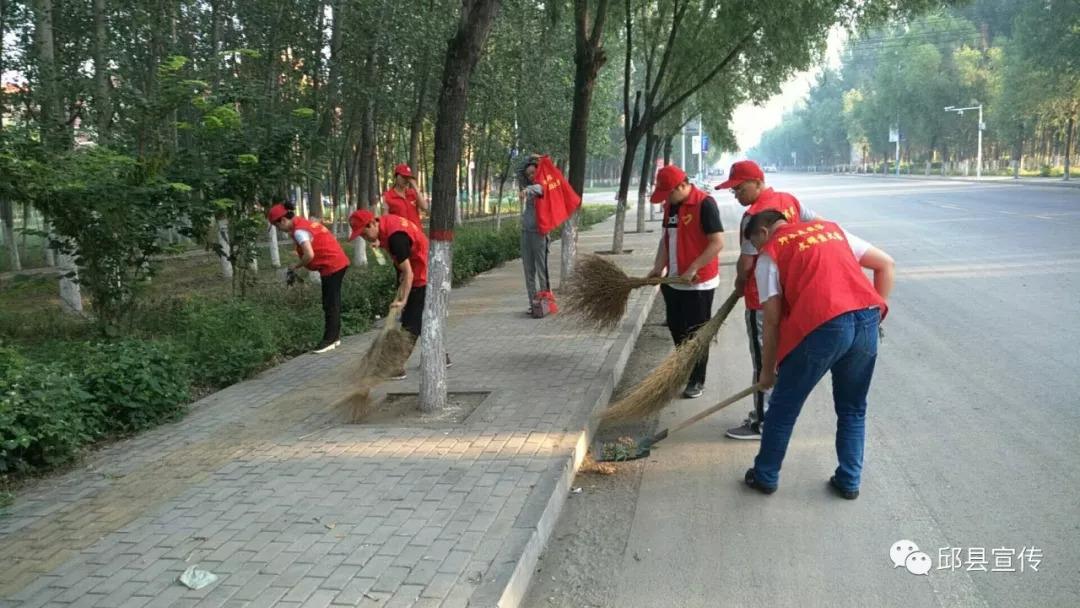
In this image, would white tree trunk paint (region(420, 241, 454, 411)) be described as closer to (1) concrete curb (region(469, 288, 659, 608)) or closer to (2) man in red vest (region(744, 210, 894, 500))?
(1) concrete curb (region(469, 288, 659, 608))

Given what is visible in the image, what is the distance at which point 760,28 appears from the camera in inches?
562

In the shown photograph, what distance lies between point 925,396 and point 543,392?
274 centimetres

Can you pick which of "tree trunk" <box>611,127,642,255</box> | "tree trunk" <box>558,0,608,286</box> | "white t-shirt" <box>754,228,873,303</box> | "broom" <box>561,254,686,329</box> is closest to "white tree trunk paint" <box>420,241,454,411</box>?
"broom" <box>561,254,686,329</box>

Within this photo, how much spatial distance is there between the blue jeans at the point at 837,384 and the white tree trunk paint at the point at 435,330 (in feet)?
7.42

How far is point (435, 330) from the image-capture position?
17.2 ft

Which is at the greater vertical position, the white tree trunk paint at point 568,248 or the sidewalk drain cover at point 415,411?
the white tree trunk paint at point 568,248

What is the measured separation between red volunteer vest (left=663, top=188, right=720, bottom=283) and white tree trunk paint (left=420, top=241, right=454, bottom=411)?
5.47 feet

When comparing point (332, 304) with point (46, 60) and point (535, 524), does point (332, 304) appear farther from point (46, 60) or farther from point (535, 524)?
point (46, 60)

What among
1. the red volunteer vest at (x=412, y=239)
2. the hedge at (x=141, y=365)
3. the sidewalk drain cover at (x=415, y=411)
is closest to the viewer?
the hedge at (x=141, y=365)

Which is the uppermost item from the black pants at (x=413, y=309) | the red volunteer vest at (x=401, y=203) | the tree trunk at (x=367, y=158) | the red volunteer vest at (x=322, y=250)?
the tree trunk at (x=367, y=158)

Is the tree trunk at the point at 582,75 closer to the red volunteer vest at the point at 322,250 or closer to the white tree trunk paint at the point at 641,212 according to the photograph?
the red volunteer vest at the point at 322,250

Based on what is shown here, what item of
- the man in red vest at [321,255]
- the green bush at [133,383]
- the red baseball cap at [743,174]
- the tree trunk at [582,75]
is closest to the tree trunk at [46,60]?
the man in red vest at [321,255]

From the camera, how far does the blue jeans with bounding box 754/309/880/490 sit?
3559mm

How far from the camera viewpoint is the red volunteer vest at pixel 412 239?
6.02 m
